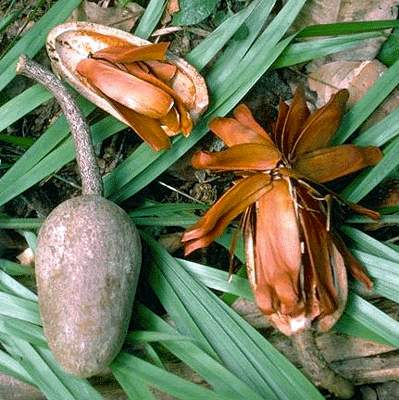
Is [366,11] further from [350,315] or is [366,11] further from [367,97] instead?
[350,315]

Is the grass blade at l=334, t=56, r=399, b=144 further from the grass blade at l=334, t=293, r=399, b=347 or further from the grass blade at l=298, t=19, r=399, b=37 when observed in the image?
the grass blade at l=334, t=293, r=399, b=347

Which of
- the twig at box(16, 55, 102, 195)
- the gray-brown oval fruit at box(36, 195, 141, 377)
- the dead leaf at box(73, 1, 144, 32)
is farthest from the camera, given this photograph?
the dead leaf at box(73, 1, 144, 32)

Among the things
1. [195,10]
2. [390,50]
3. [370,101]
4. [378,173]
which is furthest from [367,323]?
[195,10]

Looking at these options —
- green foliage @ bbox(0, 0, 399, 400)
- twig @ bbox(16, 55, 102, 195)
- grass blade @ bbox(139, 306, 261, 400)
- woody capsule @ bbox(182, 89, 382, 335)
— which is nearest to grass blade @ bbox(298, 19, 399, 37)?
green foliage @ bbox(0, 0, 399, 400)

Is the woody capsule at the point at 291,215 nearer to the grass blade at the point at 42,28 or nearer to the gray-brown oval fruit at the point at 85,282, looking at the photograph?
the gray-brown oval fruit at the point at 85,282

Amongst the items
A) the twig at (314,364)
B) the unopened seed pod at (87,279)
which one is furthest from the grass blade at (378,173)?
the unopened seed pod at (87,279)

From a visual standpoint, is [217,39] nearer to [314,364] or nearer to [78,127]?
[78,127]
